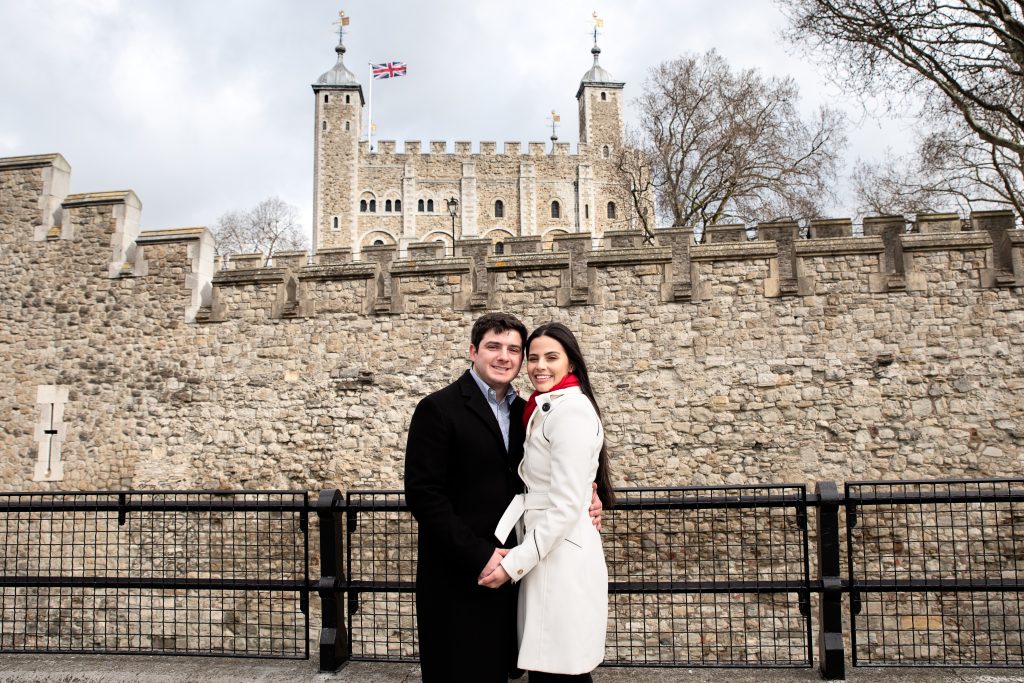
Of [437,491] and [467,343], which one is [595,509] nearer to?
[437,491]

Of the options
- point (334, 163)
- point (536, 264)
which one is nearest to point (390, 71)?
point (334, 163)

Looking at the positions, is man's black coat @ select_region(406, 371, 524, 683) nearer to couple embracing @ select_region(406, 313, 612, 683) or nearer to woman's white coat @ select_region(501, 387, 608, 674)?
couple embracing @ select_region(406, 313, 612, 683)

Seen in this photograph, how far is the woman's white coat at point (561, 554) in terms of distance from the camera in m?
2.52

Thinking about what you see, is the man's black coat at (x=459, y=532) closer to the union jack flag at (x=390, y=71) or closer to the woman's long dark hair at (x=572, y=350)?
the woman's long dark hair at (x=572, y=350)

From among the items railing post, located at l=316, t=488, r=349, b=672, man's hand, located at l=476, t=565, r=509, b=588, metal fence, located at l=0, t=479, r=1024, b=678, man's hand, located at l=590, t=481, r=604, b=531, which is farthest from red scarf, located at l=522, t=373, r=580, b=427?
railing post, located at l=316, t=488, r=349, b=672

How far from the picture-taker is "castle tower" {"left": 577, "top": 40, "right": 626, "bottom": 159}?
55.0 metres

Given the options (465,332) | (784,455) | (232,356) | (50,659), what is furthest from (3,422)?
(784,455)

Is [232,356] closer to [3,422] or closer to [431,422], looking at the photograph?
[3,422]

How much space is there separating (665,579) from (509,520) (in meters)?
6.19

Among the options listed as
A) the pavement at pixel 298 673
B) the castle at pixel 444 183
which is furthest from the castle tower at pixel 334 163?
the pavement at pixel 298 673

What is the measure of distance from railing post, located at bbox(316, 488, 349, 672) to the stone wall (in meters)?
5.07

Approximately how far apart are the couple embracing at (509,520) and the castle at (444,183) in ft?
166

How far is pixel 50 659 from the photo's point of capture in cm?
379

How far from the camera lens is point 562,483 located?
2537 millimetres
